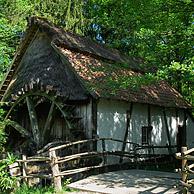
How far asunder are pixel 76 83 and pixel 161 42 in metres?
3.63

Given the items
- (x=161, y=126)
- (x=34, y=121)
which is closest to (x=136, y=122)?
(x=161, y=126)

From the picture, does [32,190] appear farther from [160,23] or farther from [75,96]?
[160,23]

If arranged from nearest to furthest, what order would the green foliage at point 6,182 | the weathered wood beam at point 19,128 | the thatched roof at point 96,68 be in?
the green foliage at point 6,182, the thatched roof at point 96,68, the weathered wood beam at point 19,128

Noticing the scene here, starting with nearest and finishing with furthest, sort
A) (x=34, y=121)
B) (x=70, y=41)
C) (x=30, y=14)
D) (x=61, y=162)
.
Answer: (x=61, y=162), (x=34, y=121), (x=70, y=41), (x=30, y=14)

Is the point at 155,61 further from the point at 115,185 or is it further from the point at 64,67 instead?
the point at 115,185

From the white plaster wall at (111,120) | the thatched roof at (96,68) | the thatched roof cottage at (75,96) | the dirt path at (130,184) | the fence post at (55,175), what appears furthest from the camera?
the white plaster wall at (111,120)

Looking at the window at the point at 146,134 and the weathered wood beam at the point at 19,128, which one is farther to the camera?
the window at the point at 146,134

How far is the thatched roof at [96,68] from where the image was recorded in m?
13.3

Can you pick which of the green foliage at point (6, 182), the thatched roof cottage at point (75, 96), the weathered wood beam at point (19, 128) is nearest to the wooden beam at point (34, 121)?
the thatched roof cottage at point (75, 96)

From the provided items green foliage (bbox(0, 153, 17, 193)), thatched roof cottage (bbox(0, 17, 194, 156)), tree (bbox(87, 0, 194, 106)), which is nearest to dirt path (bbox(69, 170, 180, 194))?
green foliage (bbox(0, 153, 17, 193))

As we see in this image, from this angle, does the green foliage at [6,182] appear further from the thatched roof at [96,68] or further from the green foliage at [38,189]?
the thatched roof at [96,68]

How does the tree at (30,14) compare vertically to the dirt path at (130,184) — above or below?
above

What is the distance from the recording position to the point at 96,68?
13.1 m

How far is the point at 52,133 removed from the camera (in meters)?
14.9
